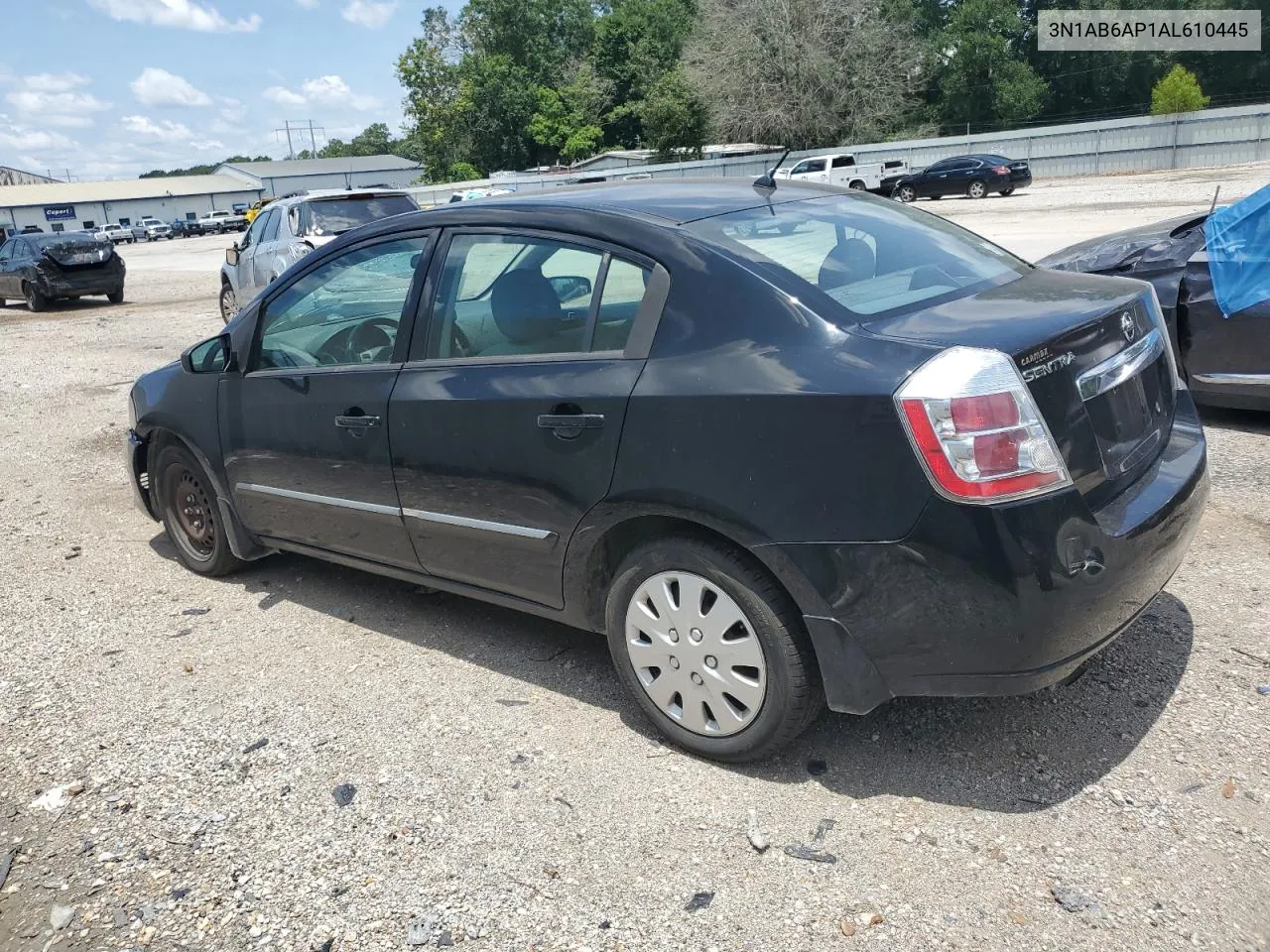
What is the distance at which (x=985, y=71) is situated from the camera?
197ft

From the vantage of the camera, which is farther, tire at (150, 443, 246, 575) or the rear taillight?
tire at (150, 443, 246, 575)

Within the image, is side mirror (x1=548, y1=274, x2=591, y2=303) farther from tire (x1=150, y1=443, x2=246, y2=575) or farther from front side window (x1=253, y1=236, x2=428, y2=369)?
tire (x1=150, y1=443, x2=246, y2=575)

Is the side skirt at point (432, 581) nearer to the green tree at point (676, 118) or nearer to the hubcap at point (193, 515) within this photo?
the hubcap at point (193, 515)

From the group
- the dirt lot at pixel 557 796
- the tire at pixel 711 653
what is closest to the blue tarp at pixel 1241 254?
the dirt lot at pixel 557 796

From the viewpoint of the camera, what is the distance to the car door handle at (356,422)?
394cm

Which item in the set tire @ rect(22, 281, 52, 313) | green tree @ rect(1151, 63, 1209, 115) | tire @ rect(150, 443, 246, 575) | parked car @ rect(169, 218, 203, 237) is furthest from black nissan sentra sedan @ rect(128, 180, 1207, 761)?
parked car @ rect(169, 218, 203, 237)

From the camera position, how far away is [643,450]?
122 inches

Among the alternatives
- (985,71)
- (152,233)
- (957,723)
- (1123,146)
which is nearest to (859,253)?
(957,723)

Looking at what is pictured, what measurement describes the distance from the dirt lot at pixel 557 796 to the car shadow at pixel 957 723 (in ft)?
0.04

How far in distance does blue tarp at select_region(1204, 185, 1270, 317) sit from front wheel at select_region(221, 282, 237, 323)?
1218 centimetres

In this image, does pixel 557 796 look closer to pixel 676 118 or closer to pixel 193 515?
pixel 193 515

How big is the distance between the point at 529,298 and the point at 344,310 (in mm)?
1142

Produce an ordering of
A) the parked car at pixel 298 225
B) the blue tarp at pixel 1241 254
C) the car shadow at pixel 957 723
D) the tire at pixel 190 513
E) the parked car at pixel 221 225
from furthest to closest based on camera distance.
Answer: the parked car at pixel 221 225
the parked car at pixel 298 225
the blue tarp at pixel 1241 254
the tire at pixel 190 513
the car shadow at pixel 957 723

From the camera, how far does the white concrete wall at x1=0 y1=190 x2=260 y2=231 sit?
91.5 meters
